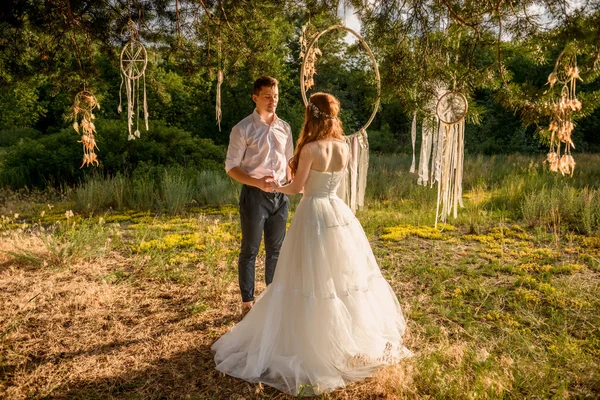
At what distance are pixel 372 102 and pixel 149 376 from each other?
2.26 m

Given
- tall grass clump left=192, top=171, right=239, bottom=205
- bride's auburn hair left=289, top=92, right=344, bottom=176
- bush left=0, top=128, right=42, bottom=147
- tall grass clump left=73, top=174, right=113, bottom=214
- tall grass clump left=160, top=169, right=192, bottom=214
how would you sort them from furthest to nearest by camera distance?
1. bush left=0, top=128, right=42, bottom=147
2. tall grass clump left=192, top=171, right=239, bottom=205
3. tall grass clump left=73, top=174, right=113, bottom=214
4. tall grass clump left=160, top=169, right=192, bottom=214
5. bride's auburn hair left=289, top=92, right=344, bottom=176

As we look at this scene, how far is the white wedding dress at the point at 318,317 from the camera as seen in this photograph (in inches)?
100

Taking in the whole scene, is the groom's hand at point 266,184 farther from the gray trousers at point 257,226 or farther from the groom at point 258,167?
the gray trousers at point 257,226

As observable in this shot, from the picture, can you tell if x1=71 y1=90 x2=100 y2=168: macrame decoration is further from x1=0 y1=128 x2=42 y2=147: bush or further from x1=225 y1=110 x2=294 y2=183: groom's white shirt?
x1=0 y1=128 x2=42 y2=147: bush

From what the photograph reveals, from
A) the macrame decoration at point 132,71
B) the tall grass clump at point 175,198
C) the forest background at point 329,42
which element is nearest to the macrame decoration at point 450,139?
the forest background at point 329,42

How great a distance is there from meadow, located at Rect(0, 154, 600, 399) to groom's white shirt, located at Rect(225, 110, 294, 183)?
1.23 meters

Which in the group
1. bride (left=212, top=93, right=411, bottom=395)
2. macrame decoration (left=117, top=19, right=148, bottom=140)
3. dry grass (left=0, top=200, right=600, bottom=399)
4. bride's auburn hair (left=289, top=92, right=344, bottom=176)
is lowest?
dry grass (left=0, top=200, right=600, bottom=399)

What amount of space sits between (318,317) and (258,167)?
1.22 meters

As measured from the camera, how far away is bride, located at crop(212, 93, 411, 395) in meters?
2.55

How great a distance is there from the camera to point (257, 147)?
3236mm

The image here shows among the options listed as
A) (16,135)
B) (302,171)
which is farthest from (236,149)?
(16,135)

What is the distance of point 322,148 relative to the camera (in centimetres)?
267

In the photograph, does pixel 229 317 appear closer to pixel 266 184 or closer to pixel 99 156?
pixel 266 184

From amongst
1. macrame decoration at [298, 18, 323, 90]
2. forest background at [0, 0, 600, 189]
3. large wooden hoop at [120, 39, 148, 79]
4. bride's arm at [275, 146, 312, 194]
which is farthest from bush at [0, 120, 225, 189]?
bride's arm at [275, 146, 312, 194]
